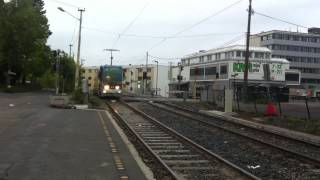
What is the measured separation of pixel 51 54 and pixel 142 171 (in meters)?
87.9

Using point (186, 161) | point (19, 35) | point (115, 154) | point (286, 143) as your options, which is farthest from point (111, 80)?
point (186, 161)

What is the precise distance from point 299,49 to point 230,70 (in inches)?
1933

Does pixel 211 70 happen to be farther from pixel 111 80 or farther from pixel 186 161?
pixel 186 161

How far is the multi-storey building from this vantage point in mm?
152250

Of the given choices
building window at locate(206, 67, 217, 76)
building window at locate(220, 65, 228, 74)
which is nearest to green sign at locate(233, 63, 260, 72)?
building window at locate(220, 65, 228, 74)

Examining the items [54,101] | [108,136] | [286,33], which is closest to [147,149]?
[108,136]

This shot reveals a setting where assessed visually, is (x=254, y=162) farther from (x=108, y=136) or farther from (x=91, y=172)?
(x=108, y=136)

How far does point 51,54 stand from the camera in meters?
98.3

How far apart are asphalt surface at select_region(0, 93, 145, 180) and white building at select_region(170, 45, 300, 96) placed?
79.8 metres

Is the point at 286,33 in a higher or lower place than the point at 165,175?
higher

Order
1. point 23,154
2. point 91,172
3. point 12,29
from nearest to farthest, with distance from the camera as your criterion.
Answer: point 91,172 < point 23,154 < point 12,29

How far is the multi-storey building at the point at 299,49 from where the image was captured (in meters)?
152

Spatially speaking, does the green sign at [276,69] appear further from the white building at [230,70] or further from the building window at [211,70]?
the building window at [211,70]

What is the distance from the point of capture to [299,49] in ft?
510
